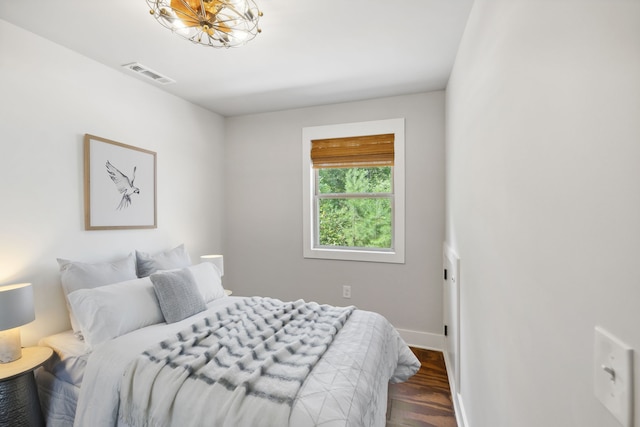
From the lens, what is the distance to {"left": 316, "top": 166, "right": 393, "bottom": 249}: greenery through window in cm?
343

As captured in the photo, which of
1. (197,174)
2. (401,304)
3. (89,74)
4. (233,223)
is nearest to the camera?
(89,74)

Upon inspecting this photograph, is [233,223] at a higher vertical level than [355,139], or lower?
lower

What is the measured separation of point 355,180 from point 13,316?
2.91 m

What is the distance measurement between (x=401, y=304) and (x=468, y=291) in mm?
1594

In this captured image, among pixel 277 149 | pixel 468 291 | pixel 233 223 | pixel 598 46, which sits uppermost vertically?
pixel 277 149

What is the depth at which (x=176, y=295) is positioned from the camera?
2217 millimetres

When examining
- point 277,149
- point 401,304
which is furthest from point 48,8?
point 401,304

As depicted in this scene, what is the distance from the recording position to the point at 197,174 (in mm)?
3494

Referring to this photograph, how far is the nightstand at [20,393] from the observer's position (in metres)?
1.64

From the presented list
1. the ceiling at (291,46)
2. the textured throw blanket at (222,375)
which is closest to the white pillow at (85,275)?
the textured throw blanket at (222,375)

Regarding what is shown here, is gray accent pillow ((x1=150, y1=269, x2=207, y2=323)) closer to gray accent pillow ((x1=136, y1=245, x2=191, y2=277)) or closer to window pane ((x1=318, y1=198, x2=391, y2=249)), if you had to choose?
gray accent pillow ((x1=136, y1=245, x2=191, y2=277))

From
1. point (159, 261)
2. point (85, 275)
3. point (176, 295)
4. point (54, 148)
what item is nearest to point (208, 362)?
point (176, 295)

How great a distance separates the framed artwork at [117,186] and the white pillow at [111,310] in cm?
66

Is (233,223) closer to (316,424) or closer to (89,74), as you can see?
(89,74)
